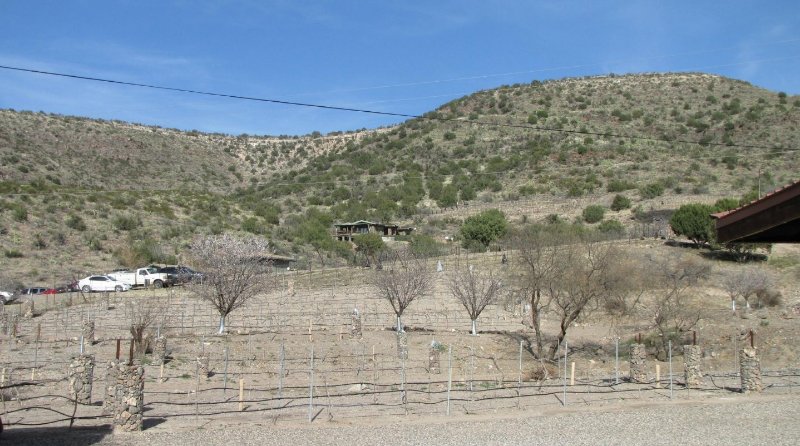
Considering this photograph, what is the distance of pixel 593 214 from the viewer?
212 feet

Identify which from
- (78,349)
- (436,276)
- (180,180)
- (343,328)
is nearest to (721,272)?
(436,276)

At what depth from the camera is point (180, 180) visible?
314 feet

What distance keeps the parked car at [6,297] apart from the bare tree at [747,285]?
37.0 metres

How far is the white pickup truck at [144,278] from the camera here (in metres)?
47.7

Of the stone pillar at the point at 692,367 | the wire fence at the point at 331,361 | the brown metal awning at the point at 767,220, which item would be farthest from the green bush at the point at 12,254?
the brown metal awning at the point at 767,220

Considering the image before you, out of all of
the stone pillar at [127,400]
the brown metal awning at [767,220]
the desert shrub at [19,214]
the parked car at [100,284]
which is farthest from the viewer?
the desert shrub at [19,214]

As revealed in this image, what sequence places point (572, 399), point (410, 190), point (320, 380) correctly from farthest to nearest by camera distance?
point (410, 190), point (320, 380), point (572, 399)

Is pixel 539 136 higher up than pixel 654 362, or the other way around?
pixel 539 136

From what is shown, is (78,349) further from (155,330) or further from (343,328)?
(343,328)

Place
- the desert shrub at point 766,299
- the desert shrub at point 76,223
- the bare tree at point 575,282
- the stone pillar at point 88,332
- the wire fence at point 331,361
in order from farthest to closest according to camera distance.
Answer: the desert shrub at point 76,223 → the desert shrub at point 766,299 → the bare tree at point 575,282 → the stone pillar at point 88,332 → the wire fence at point 331,361

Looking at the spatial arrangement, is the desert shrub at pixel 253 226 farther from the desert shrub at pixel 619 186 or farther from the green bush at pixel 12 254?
the desert shrub at pixel 619 186

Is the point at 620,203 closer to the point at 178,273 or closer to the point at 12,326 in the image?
the point at 178,273

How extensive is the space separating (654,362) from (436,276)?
18695 millimetres

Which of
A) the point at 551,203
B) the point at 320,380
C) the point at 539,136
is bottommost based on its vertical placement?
the point at 320,380
